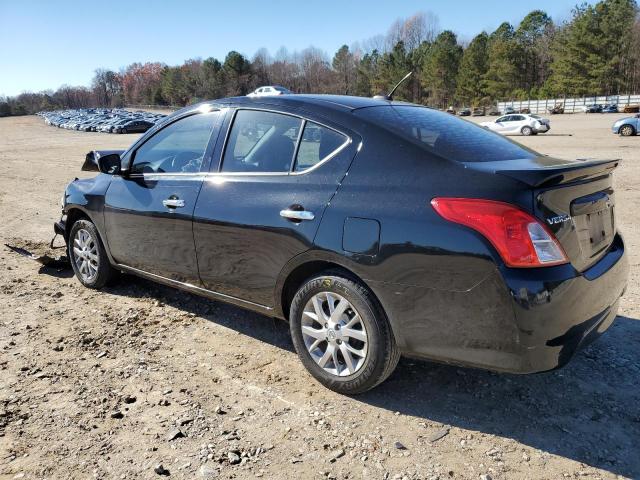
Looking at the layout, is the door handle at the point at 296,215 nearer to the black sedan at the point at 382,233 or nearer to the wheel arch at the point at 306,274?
the black sedan at the point at 382,233

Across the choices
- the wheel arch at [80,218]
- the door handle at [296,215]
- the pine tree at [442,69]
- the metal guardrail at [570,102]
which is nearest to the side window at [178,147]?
the wheel arch at [80,218]

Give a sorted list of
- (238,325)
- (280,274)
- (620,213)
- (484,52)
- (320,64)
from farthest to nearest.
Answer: (320,64) < (484,52) < (620,213) < (238,325) < (280,274)

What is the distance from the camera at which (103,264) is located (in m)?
5.00

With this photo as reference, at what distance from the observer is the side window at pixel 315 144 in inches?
127

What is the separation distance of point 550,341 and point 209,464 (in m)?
1.77

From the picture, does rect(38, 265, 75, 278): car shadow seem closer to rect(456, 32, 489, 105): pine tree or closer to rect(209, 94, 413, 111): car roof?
rect(209, 94, 413, 111): car roof

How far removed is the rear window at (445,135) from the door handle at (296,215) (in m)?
0.67

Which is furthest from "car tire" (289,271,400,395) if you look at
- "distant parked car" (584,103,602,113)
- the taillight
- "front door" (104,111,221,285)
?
"distant parked car" (584,103,602,113)

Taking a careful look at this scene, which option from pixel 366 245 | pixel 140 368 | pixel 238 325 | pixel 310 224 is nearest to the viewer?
pixel 366 245

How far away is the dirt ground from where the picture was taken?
2650mm

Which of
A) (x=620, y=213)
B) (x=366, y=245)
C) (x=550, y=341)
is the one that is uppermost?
(x=366, y=245)

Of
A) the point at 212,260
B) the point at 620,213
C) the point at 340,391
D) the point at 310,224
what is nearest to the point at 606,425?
the point at 340,391

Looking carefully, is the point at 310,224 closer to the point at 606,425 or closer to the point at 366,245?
the point at 366,245

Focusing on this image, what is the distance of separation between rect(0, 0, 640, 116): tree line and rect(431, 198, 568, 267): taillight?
282 ft
